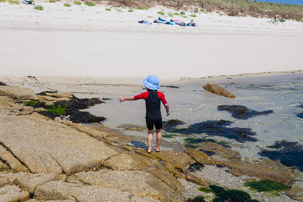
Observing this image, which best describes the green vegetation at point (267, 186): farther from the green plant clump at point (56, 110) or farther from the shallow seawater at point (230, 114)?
the green plant clump at point (56, 110)

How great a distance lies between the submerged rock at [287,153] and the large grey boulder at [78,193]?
10.7ft

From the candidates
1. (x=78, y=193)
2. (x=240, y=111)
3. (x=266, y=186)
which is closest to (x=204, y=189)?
(x=266, y=186)

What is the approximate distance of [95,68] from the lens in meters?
13.5

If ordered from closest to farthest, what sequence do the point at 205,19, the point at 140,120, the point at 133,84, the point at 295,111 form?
the point at 140,120
the point at 295,111
the point at 133,84
the point at 205,19

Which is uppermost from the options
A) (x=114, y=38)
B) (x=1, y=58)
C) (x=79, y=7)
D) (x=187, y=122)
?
(x=79, y=7)

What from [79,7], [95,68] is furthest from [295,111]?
[79,7]

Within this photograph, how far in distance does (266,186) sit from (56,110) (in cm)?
545

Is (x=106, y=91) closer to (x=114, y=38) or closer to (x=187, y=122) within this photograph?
(x=187, y=122)

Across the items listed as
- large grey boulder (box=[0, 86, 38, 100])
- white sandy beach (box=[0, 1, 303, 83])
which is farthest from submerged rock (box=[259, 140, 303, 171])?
white sandy beach (box=[0, 1, 303, 83])

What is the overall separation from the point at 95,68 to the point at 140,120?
21.4 ft

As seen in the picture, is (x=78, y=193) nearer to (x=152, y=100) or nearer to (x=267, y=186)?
(x=152, y=100)

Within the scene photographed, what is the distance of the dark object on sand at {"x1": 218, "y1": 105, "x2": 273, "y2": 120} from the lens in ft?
28.1

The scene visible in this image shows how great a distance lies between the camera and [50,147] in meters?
4.70

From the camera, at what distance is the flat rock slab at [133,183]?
3869mm
